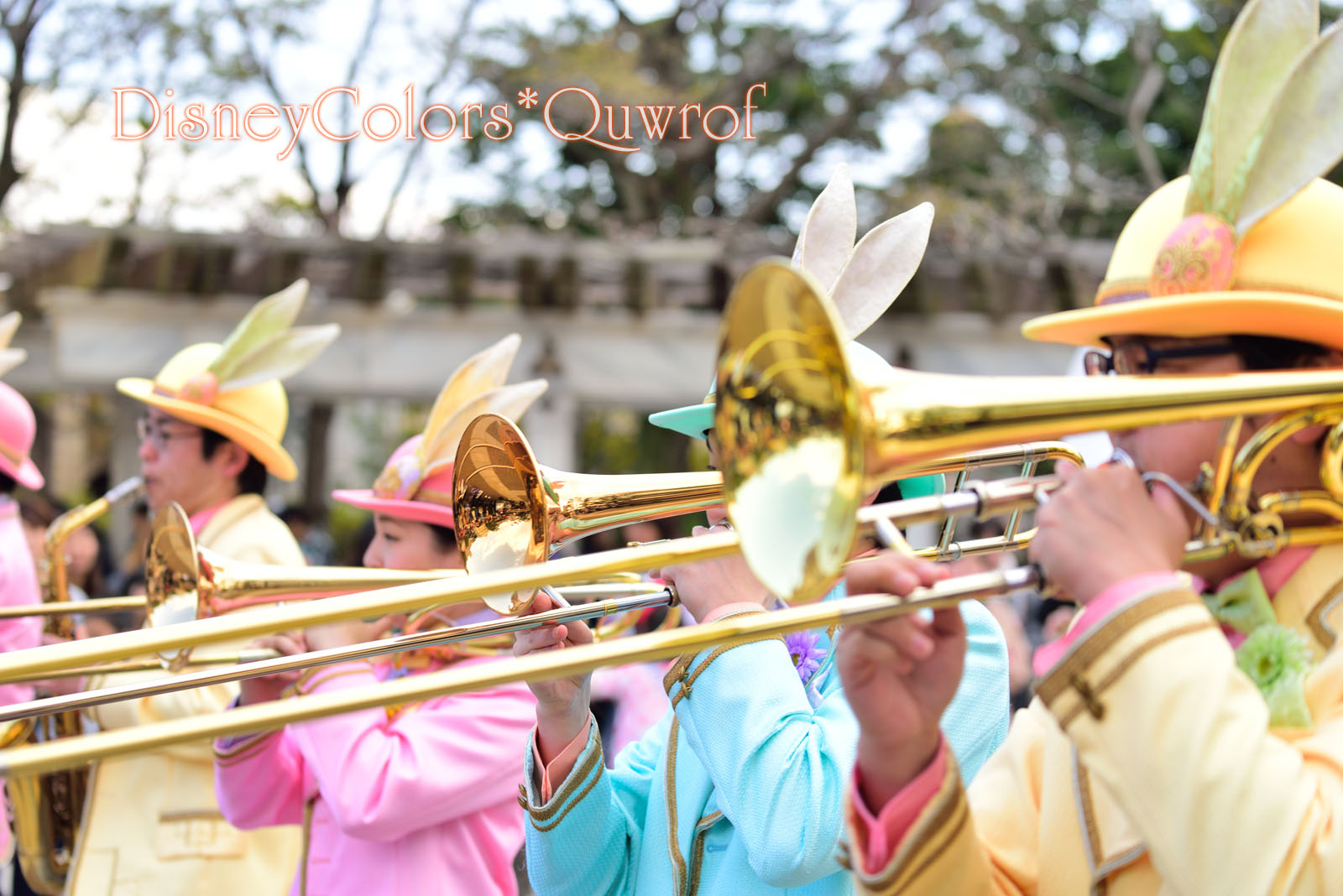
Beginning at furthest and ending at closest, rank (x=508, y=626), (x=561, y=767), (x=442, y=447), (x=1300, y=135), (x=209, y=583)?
(x=442, y=447) → (x=209, y=583) → (x=561, y=767) → (x=508, y=626) → (x=1300, y=135)

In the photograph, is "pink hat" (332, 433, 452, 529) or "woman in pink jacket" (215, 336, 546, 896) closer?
"woman in pink jacket" (215, 336, 546, 896)

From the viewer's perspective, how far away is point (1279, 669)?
1.38 metres

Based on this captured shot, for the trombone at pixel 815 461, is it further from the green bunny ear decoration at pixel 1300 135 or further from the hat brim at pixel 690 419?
the hat brim at pixel 690 419

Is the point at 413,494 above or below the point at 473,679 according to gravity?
above

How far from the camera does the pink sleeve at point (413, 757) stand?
8.83 feet

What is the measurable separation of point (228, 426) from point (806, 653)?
2486mm

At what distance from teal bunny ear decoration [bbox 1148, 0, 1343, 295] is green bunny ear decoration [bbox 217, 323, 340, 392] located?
310 cm

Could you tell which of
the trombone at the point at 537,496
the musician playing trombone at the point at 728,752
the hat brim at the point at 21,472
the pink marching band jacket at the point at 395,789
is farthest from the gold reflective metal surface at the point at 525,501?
the hat brim at the point at 21,472

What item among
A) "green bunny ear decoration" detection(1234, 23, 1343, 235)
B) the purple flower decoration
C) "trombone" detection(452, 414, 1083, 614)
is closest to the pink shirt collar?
"trombone" detection(452, 414, 1083, 614)

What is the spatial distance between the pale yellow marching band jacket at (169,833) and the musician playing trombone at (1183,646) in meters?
2.53

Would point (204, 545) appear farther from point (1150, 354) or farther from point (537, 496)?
point (1150, 354)

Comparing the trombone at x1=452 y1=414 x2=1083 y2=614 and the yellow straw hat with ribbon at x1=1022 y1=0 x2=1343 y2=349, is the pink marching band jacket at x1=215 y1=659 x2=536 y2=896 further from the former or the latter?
the yellow straw hat with ribbon at x1=1022 y1=0 x2=1343 y2=349

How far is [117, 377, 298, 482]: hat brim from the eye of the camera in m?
3.97

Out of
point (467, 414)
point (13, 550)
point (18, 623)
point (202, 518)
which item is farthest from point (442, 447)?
point (13, 550)
